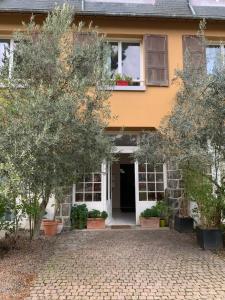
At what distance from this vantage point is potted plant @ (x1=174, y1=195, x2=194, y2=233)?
31.5 feet

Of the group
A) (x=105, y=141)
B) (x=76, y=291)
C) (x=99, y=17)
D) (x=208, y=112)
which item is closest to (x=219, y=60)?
(x=208, y=112)

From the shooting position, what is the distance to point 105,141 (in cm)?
689

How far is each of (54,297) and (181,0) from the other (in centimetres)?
1073

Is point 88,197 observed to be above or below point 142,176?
below

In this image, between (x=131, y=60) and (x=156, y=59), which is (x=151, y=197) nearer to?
(x=156, y=59)

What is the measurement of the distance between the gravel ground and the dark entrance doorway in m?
7.79

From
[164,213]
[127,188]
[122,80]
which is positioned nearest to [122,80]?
[122,80]

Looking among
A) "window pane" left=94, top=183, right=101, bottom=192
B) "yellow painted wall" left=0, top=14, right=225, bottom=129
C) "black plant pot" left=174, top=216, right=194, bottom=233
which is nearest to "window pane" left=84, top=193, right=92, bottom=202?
"window pane" left=94, top=183, right=101, bottom=192

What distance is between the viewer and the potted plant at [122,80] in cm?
1040

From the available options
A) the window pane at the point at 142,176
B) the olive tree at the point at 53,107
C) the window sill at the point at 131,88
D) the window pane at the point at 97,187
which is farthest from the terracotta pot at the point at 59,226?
the window sill at the point at 131,88

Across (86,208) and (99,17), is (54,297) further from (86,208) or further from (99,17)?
(99,17)

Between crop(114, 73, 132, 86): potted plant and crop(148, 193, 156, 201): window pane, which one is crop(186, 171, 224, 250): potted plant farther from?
crop(114, 73, 132, 86): potted plant

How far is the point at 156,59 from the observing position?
1062 cm

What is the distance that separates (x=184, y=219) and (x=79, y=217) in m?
3.01
